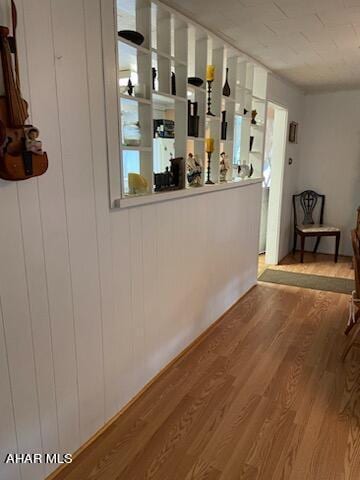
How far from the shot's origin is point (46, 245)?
142 centimetres

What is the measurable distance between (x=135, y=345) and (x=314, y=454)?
1.08m

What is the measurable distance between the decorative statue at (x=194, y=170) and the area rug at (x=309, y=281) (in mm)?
2067

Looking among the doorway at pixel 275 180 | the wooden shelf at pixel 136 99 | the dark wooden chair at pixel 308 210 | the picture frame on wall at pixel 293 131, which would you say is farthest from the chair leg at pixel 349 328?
the picture frame on wall at pixel 293 131

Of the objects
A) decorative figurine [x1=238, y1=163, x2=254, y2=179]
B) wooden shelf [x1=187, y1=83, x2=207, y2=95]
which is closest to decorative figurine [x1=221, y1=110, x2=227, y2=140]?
wooden shelf [x1=187, y1=83, x2=207, y2=95]

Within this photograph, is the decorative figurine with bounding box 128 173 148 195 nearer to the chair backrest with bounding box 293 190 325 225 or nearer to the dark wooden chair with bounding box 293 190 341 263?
the dark wooden chair with bounding box 293 190 341 263

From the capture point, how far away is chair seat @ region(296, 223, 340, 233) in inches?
187

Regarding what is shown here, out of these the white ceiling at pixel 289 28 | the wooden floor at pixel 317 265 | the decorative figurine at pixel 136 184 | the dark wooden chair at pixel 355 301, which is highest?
the white ceiling at pixel 289 28

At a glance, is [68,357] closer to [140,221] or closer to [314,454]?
[140,221]

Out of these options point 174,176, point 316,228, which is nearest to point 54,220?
point 174,176

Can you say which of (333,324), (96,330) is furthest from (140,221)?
(333,324)

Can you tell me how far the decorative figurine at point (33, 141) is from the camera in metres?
1.25

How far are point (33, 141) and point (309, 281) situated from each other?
3593 mm

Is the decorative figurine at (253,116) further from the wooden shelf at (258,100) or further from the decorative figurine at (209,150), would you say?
the decorative figurine at (209,150)

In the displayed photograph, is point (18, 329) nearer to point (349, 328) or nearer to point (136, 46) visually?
point (136, 46)
